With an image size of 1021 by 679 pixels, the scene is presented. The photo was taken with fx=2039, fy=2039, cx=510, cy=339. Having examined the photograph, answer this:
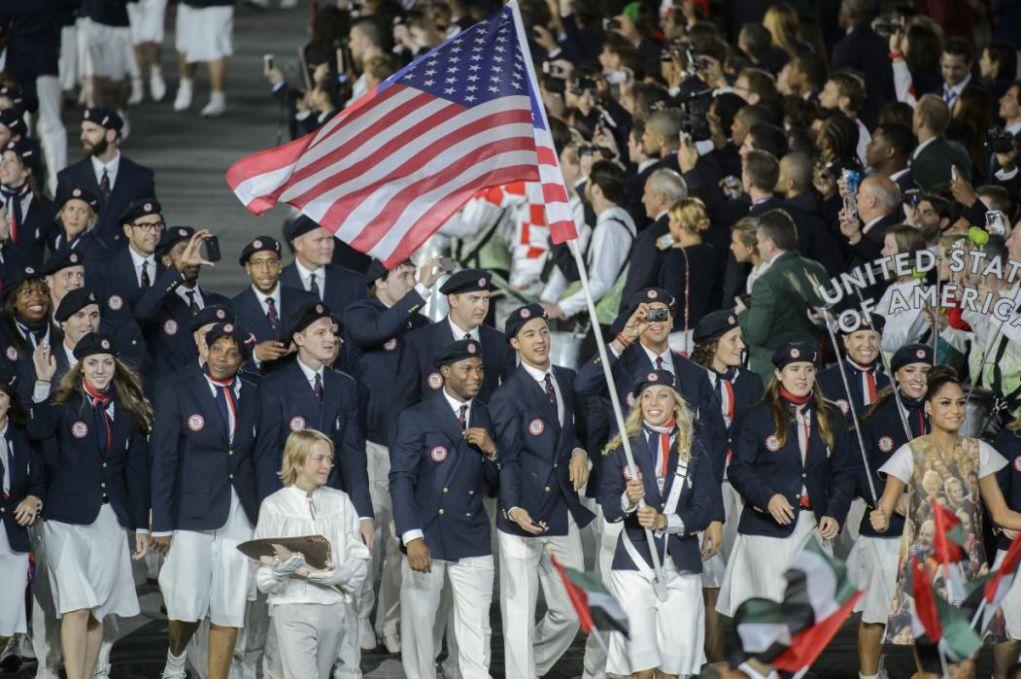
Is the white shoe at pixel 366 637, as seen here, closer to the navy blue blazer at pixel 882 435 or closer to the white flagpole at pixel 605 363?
the white flagpole at pixel 605 363

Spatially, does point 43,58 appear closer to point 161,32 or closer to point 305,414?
point 161,32

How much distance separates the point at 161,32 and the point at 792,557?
14.5m

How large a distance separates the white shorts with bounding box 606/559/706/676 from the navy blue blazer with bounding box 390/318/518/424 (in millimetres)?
1827

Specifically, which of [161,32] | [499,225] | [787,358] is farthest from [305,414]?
[161,32]

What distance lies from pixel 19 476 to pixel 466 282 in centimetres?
282

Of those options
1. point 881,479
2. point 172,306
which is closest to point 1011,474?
point 881,479

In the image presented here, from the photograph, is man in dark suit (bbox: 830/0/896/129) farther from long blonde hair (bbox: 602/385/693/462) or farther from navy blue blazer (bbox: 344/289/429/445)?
long blonde hair (bbox: 602/385/693/462)

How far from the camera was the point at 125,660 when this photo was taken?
40.2 ft

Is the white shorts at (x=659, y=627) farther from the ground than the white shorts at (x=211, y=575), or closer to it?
closer to it

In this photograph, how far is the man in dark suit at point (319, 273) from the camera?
13148 mm

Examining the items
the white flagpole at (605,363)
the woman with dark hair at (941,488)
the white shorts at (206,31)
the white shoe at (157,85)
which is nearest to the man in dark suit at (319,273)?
the white flagpole at (605,363)

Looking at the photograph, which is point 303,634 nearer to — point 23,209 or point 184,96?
point 23,209

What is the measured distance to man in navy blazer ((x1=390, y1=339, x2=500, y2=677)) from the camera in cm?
1146

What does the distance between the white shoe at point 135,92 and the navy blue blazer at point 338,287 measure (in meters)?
11.7
